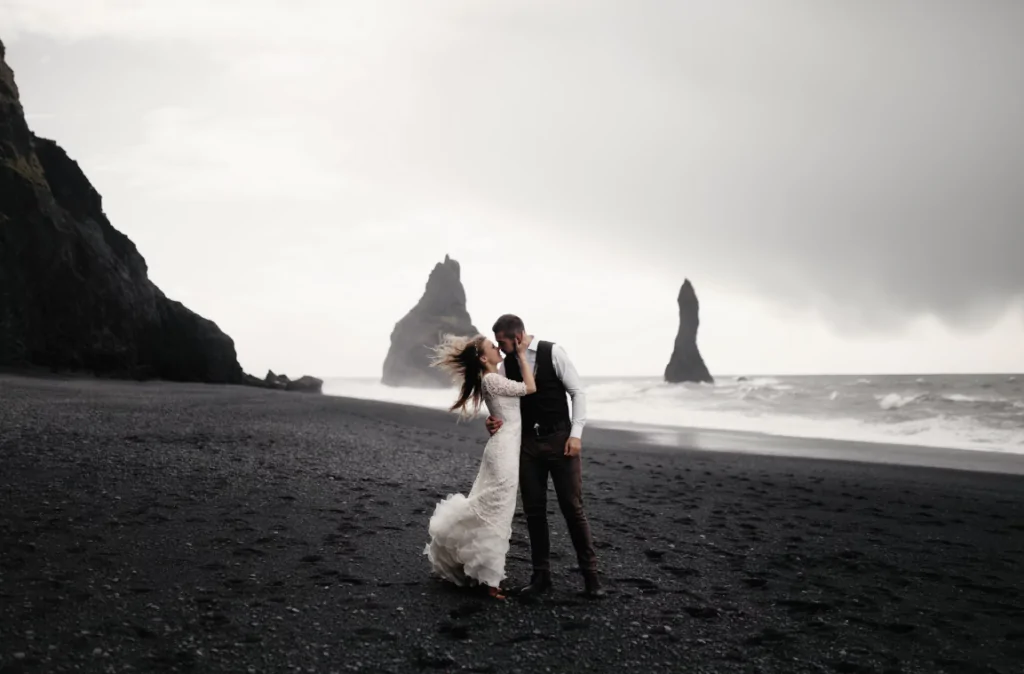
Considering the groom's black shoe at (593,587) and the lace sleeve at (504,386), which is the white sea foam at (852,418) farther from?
the lace sleeve at (504,386)

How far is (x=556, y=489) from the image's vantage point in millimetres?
6848

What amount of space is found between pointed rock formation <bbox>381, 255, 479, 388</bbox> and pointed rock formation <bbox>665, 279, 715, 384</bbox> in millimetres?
35301

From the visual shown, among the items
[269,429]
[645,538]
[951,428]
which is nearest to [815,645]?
[645,538]

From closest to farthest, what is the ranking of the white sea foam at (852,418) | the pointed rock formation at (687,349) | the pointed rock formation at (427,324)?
the white sea foam at (852,418) → the pointed rock formation at (687,349) → the pointed rock formation at (427,324)

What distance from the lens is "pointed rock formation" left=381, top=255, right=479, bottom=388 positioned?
398ft

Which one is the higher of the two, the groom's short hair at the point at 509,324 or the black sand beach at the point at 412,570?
the groom's short hair at the point at 509,324

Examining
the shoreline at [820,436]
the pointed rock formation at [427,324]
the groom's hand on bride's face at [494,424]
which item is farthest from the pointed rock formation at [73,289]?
→ the pointed rock formation at [427,324]

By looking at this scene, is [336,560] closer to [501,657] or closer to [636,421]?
[501,657]

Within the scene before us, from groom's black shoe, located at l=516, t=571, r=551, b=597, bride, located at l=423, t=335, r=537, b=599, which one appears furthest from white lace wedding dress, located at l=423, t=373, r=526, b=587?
groom's black shoe, located at l=516, t=571, r=551, b=597

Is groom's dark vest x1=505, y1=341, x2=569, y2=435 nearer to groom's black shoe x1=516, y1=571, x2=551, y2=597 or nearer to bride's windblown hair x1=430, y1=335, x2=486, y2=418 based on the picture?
bride's windblown hair x1=430, y1=335, x2=486, y2=418

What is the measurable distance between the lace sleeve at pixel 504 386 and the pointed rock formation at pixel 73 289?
2541 cm

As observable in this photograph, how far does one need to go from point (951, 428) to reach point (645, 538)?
2309cm

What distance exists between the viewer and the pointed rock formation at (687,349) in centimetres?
10225

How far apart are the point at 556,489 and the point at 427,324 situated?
119 meters
